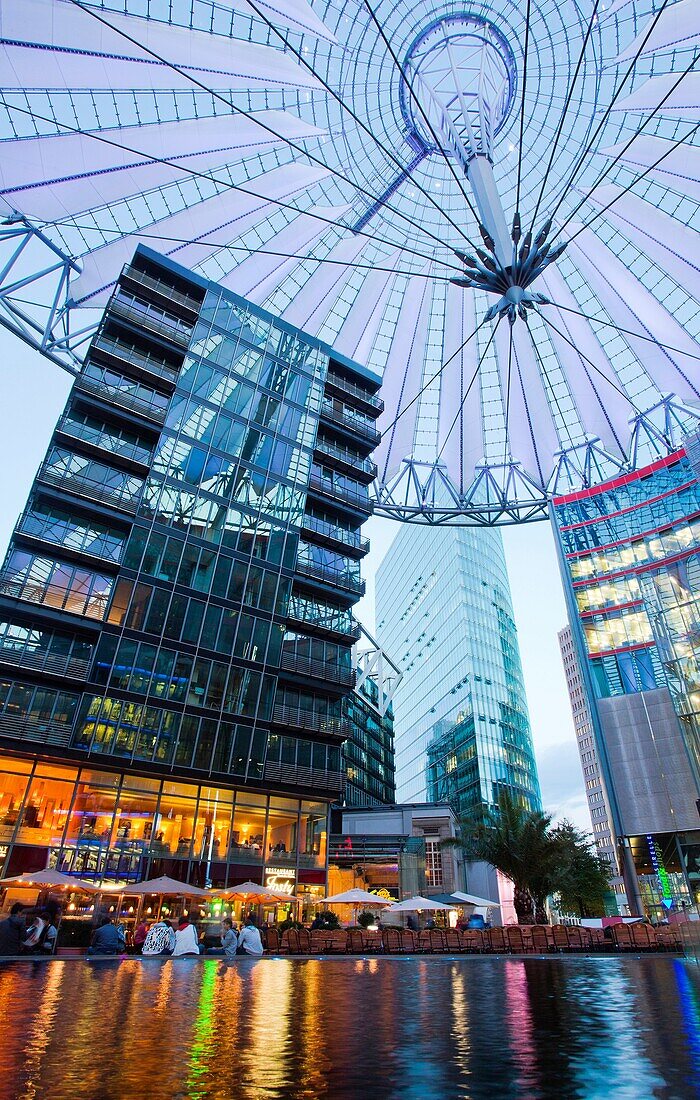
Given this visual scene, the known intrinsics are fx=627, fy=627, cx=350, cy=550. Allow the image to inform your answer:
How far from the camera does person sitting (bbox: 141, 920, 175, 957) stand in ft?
72.1

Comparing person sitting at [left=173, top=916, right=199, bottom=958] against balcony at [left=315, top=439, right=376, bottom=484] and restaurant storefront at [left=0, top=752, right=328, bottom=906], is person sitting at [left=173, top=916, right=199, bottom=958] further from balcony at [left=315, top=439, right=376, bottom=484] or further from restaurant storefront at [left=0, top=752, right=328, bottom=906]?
balcony at [left=315, top=439, right=376, bottom=484]

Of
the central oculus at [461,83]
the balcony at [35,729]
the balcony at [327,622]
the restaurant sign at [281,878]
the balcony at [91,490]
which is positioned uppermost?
the central oculus at [461,83]

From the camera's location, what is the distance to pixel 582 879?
44.2m

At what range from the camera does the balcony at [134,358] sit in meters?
38.2

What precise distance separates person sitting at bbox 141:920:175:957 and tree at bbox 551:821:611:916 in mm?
22325

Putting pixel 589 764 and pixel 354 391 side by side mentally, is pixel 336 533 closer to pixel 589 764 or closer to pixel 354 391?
pixel 354 391


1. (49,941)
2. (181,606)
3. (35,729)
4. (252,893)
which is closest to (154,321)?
(181,606)

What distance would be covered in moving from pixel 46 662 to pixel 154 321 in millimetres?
22316

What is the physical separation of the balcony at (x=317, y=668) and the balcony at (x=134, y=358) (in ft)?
62.6

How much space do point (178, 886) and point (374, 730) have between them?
64.0m

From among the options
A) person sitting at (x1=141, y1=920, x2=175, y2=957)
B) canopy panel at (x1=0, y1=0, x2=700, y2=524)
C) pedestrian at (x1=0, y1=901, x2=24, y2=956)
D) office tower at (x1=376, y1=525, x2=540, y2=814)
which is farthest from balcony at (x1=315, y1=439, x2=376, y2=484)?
office tower at (x1=376, y1=525, x2=540, y2=814)

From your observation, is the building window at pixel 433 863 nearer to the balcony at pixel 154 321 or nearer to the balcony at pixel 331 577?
the balcony at pixel 331 577

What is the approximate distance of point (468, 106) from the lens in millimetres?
35188

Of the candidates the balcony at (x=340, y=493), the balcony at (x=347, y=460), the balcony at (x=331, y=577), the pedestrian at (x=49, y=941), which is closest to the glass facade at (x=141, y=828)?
the pedestrian at (x=49, y=941)
